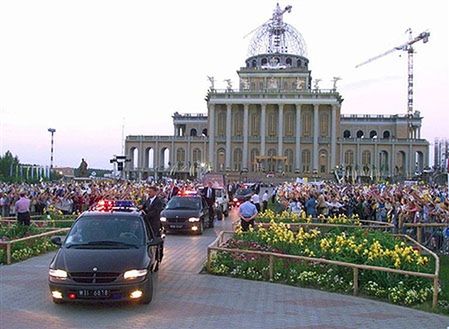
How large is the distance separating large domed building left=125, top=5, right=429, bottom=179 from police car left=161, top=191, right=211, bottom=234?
7771 centimetres

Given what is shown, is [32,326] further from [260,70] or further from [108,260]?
[260,70]

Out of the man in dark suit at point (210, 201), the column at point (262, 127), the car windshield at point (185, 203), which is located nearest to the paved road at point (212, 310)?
the car windshield at point (185, 203)

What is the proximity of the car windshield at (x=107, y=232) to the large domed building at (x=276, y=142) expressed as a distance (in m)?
91.4

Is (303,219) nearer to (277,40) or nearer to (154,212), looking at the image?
(154,212)

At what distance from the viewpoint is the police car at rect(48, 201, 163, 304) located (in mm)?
9766

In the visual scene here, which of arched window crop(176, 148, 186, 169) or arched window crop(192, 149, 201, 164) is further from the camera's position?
arched window crop(176, 148, 186, 169)

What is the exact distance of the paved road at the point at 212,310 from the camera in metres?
9.30

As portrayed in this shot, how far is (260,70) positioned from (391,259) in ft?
348

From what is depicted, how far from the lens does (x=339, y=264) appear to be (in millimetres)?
12008

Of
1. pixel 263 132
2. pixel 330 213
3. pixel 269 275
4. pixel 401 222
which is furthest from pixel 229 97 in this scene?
pixel 269 275

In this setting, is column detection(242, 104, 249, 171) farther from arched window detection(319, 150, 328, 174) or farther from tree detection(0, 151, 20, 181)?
tree detection(0, 151, 20, 181)

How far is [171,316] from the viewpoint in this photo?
978 centimetres

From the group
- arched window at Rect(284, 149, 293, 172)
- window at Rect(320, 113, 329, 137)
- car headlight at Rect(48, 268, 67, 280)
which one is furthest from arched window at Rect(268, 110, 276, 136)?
car headlight at Rect(48, 268, 67, 280)

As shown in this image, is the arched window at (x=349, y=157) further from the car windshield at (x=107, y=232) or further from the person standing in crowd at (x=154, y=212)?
the car windshield at (x=107, y=232)
